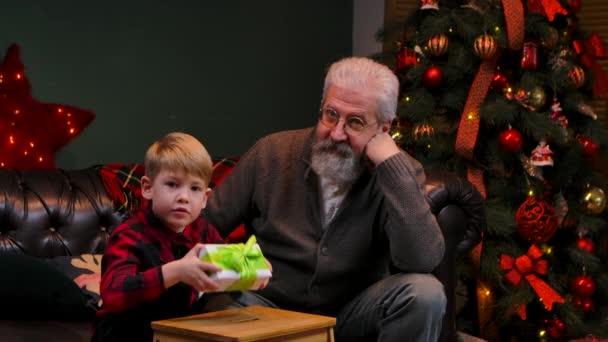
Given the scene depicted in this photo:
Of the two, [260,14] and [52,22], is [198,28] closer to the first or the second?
[260,14]

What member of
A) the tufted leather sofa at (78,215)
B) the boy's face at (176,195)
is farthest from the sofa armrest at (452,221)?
the boy's face at (176,195)

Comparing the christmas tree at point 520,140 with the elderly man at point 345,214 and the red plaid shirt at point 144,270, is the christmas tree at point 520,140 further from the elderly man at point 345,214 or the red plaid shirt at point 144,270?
the red plaid shirt at point 144,270

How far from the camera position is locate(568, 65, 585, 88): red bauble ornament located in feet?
12.7

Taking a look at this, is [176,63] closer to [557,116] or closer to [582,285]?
[557,116]

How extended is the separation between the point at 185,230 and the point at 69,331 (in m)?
0.62

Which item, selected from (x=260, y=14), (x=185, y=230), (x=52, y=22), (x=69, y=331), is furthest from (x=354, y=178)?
Answer: (x=260, y=14)

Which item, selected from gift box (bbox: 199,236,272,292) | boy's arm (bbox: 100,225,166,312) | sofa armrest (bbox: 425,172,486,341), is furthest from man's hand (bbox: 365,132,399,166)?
boy's arm (bbox: 100,225,166,312)

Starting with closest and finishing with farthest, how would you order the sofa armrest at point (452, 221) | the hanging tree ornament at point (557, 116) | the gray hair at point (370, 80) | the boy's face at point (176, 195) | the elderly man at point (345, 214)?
the boy's face at point (176, 195) → the elderly man at point (345, 214) → the gray hair at point (370, 80) → the sofa armrest at point (452, 221) → the hanging tree ornament at point (557, 116)

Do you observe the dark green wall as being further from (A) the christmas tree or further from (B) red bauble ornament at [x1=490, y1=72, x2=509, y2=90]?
(B) red bauble ornament at [x1=490, y1=72, x2=509, y2=90]

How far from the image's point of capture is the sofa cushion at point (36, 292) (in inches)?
103

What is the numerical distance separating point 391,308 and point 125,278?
0.76 metres

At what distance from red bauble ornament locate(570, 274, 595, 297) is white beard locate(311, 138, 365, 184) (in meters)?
1.75

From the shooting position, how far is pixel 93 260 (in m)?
2.97

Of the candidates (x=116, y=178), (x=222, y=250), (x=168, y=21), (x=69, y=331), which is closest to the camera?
(x=222, y=250)
